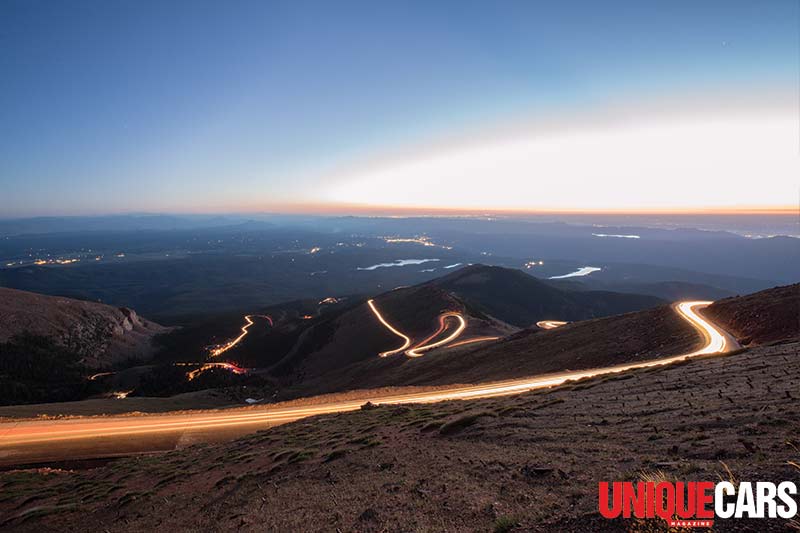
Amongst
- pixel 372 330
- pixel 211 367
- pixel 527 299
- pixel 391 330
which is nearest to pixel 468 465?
pixel 391 330

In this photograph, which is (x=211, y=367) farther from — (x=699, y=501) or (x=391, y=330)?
(x=699, y=501)

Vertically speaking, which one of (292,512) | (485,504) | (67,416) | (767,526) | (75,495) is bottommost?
(67,416)

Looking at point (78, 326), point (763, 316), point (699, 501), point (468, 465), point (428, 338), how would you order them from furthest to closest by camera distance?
point (78, 326)
point (428, 338)
point (763, 316)
point (468, 465)
point (699, 501)

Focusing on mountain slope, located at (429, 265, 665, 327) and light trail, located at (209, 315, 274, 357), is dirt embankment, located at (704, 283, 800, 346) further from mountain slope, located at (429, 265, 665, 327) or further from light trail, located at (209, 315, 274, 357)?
light trail, located at (209, 315, 274, 357)

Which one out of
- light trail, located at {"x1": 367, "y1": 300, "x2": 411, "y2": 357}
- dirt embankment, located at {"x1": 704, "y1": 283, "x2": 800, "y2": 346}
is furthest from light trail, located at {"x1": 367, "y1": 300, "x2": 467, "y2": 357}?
dirt embankment, located at {"x1": 704, "y1": 283, "x2": 800, "y2": 346}

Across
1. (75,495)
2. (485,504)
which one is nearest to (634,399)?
(485,504)

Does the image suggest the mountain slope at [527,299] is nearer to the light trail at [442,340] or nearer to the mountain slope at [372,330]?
the mountain slope at [372,330]

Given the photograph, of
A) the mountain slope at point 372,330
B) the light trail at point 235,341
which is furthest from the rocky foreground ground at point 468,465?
the light trail at point 235,341

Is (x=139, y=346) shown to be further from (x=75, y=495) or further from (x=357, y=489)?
(x=357, y=489)
